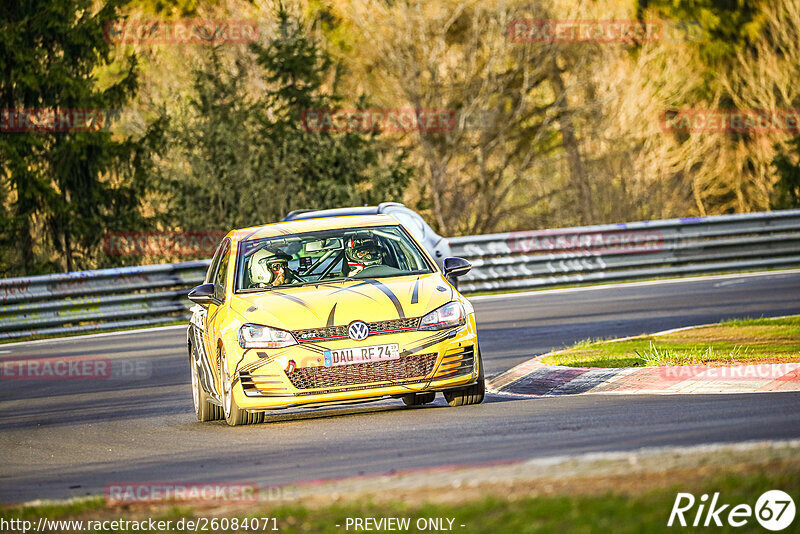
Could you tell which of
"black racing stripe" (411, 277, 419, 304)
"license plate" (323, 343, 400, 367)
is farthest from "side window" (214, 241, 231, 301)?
"black racing stripe" (411, 277, 419, 304)

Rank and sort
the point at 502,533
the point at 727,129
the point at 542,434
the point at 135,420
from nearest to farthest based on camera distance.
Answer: the point at 502,533
the point at 542,434
the point at 135,420
the point at 727,129

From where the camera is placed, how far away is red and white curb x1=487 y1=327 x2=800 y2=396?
10.7m

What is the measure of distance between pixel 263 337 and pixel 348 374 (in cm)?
72

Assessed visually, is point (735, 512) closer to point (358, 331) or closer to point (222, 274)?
point (358, 331)

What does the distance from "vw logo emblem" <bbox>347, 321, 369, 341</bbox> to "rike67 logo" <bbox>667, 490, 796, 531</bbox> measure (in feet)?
15.6

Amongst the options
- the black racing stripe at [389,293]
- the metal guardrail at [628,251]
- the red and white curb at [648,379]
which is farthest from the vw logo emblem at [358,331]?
the metal guardrail at [628,251]

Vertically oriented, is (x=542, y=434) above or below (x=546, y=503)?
below

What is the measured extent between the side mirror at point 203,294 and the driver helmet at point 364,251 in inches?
47.0

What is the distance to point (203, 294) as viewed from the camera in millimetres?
11281

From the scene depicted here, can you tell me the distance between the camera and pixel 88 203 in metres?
30.5

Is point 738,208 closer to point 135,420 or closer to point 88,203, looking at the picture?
point 88,203

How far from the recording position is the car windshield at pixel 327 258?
11258mm

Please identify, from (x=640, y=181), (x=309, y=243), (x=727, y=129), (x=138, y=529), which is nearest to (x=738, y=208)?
(x=727, y=129)

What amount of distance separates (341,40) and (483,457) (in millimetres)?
37916
